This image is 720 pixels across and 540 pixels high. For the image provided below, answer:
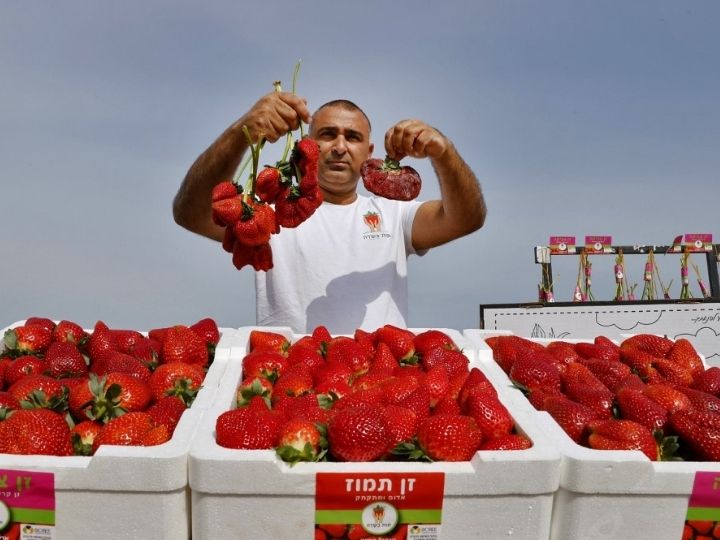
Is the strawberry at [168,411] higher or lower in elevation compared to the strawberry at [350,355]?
lower

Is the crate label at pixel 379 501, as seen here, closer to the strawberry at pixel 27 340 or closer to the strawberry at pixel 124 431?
the strawberry at pixel 124 431

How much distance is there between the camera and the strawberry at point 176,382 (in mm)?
1899

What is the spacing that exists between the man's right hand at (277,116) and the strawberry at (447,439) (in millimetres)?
1148

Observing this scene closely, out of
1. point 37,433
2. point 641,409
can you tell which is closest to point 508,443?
point 641,409

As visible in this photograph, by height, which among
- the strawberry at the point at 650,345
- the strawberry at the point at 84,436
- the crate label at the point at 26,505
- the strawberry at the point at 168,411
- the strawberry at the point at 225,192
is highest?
the strawberry at the point at 225,192

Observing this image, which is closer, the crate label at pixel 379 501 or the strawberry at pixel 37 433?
the crate label at pixel 379 501

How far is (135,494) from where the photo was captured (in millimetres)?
1453

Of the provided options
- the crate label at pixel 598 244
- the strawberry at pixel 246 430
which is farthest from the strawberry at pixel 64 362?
the crate label at pixel 598 244

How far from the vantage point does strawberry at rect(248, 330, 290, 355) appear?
2299 millimetres

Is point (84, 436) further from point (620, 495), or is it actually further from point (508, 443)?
point (620, 495)

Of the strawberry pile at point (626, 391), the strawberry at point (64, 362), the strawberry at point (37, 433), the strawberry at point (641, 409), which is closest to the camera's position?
the strawberry at point (37, 433)

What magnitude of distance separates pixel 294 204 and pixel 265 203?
4.0 inches

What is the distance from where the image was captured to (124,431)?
1582mm

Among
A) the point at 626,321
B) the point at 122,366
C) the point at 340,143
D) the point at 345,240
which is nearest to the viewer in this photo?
the point at 122,366
